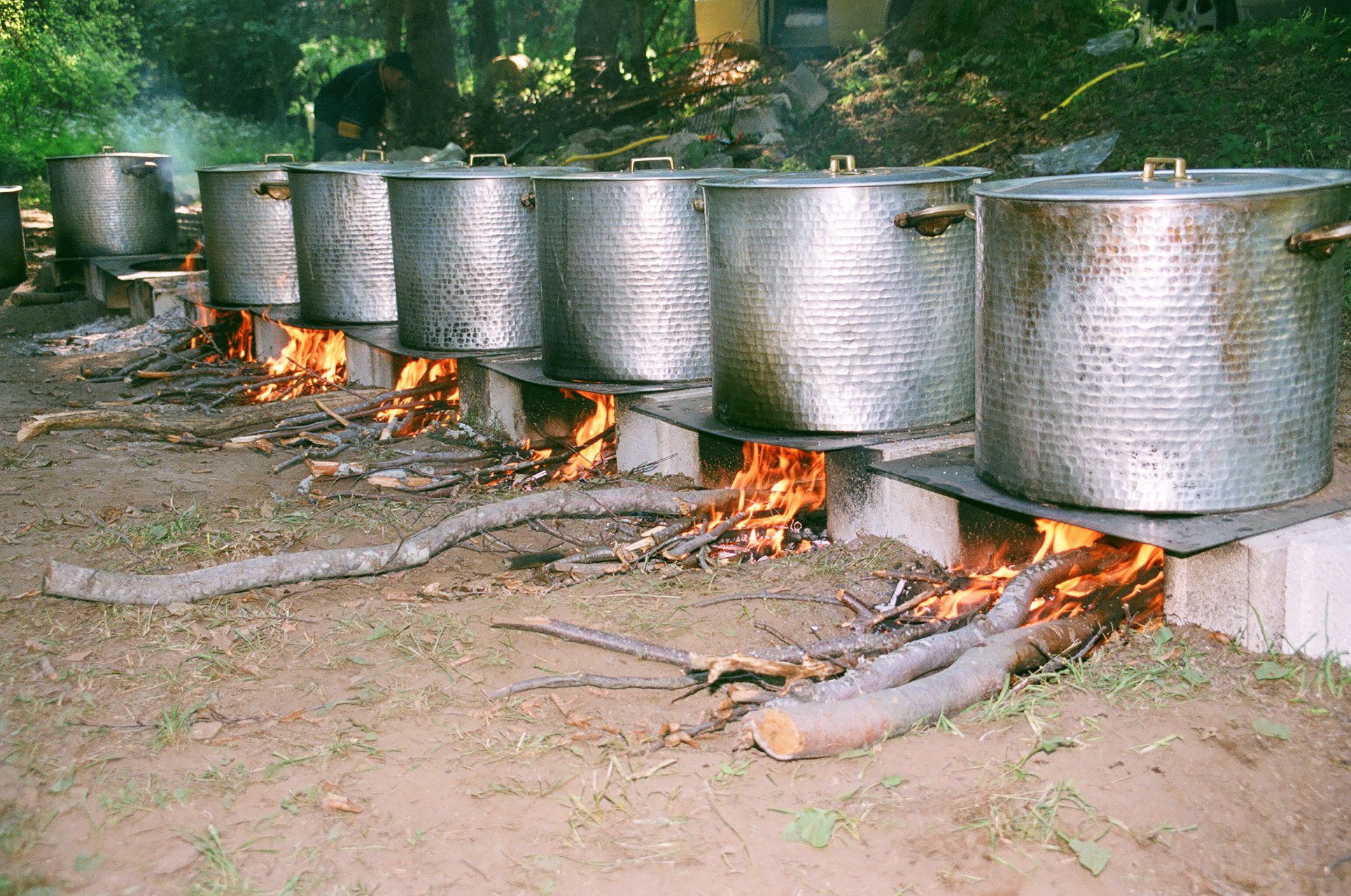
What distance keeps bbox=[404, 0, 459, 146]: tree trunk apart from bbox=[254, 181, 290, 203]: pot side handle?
6210 millimetres

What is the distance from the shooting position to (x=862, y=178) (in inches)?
157

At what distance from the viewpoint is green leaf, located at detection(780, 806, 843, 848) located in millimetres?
2299

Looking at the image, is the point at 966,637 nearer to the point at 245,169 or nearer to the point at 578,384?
the point at 578,384

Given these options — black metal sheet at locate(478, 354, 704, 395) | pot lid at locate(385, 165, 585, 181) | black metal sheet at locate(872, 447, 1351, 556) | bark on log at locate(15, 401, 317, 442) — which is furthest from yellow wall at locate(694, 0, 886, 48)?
black metal sheet at locate(872, 447, 1351, 556)

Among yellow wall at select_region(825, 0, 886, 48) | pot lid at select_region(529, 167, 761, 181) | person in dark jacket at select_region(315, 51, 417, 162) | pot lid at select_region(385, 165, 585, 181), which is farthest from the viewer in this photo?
yellow wall at select_region(825, 0, 886, 48)

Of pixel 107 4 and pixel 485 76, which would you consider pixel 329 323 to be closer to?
pixel 485 76

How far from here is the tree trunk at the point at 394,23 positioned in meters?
15.6

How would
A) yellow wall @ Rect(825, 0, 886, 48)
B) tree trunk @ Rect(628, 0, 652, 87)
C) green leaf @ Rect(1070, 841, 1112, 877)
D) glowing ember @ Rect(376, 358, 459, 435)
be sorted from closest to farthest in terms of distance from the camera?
green leaf @ Rect(1070, 841, 1112, 877) < glowing ember @ Rect(376, 358, 459, 435) < tree trunk @ Rect(628, 0, 652, 87) < yellow wall @ Rect(825, 0, 886, 48)

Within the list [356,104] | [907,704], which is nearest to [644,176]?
[907,704]

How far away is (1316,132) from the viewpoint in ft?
24.6

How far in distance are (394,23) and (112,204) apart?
6.78 meters

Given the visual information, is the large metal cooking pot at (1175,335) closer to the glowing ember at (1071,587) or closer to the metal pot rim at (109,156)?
the glowing ember at (1071,587)

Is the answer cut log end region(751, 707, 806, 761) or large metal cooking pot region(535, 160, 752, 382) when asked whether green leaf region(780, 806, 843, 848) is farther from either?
large metal cooking pot region(535, 160, 752, 382)

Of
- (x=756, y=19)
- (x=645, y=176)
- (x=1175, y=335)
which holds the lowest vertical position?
(x=1175, y=335)
